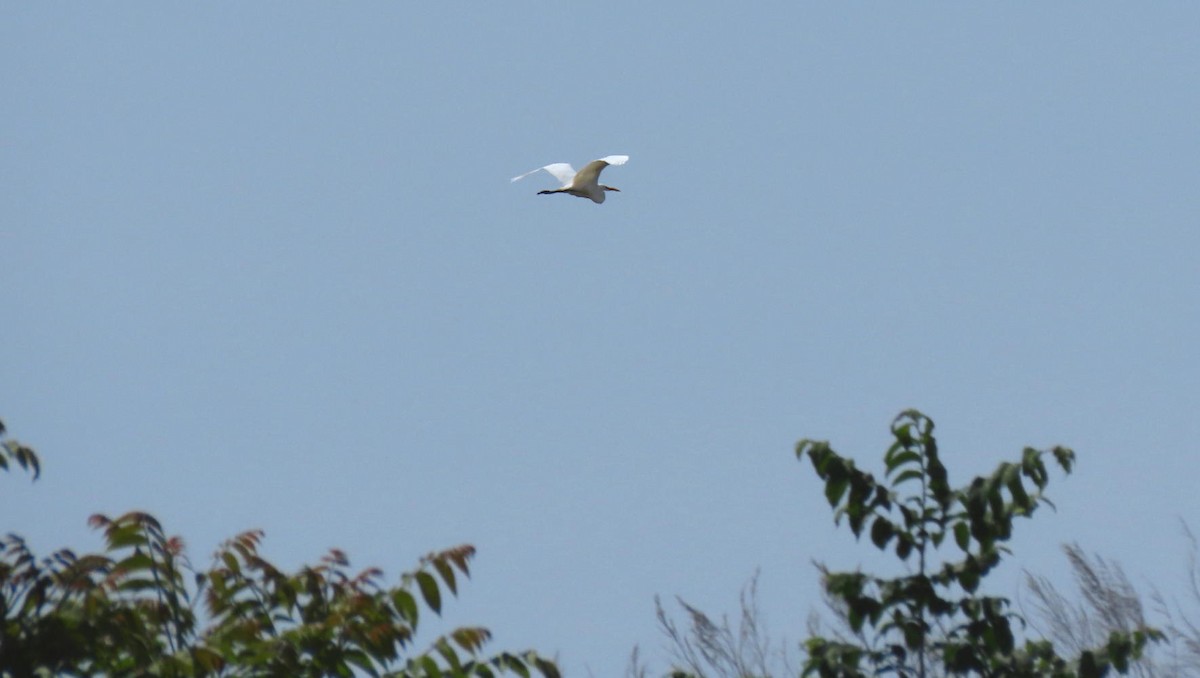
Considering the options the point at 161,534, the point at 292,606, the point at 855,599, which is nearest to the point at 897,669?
the point at 855,599

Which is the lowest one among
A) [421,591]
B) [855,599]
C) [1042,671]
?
[1042,671]

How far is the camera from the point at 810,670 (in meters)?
5.86

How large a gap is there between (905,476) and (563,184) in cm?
715

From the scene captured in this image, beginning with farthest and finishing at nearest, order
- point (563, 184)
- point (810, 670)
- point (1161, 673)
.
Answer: point (1161, 673)
point (563, 184)
point (810, 670)

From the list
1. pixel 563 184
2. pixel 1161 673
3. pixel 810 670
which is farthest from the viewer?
pixel 1161 673

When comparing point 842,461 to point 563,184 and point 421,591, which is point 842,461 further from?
point 563,184

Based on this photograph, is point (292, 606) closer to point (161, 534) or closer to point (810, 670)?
point (161, 534)

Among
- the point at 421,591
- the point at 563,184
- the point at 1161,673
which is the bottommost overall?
the point at 421,591

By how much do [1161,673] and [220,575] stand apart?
13.0 metres

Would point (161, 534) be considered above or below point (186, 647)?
above

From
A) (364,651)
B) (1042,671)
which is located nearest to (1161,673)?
(1042,671)

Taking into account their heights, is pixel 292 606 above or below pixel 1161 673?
below

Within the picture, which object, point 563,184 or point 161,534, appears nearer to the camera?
point 161,534

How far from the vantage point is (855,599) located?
19.9 feet
